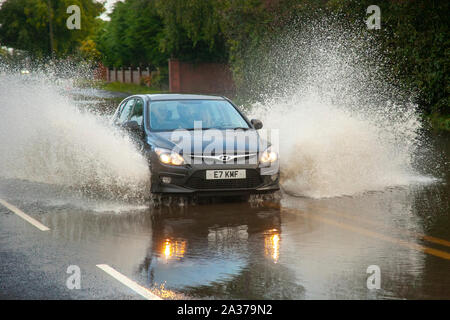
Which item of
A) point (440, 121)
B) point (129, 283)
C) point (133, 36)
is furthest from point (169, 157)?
point (133, 36)

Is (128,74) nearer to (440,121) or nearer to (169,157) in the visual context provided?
(440,121)

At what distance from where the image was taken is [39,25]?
9600 centimetres

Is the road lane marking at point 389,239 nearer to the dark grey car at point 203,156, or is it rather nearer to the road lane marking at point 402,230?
the road lane marking at point 402,230

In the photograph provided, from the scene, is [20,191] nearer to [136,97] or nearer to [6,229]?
[136,97]

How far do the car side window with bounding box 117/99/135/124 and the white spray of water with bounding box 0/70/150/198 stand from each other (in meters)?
0.31

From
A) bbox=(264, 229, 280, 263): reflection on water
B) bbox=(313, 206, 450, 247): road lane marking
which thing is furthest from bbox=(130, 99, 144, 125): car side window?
bbox=(264, 229, 280, 263): reflection on water

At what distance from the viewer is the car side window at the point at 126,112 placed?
12899 mm

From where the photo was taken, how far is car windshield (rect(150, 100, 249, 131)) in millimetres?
11547

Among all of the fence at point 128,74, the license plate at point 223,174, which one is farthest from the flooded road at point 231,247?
the fence at point 128,74

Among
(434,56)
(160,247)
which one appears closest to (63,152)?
(160,247)

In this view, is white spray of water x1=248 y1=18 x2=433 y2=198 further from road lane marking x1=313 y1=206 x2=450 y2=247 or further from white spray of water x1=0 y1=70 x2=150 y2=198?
white spray of water x1=0 y1=70 x2=150 y2=198

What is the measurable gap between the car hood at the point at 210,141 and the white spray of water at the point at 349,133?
124cm

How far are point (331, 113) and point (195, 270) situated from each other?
23.5 feet
